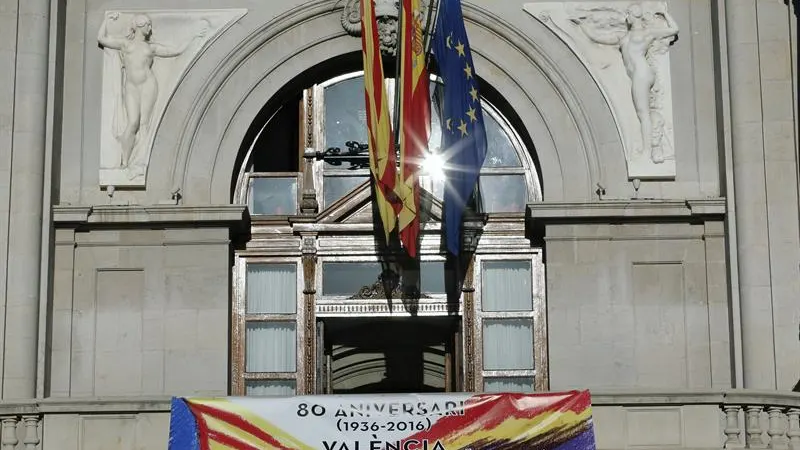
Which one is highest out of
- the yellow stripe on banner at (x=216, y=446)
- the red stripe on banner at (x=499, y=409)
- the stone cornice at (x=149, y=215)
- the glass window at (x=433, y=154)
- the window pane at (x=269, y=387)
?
the glass window at (x=433, y=154)

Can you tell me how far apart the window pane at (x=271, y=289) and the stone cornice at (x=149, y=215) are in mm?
947

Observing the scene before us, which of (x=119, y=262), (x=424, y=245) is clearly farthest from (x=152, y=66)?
(x=424, y=245)

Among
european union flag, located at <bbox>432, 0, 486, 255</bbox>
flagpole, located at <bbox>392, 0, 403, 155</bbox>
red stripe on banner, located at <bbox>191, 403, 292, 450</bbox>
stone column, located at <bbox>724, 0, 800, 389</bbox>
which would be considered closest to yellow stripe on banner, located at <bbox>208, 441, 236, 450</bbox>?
red stripe on banner, located at <bbox>191, 403, 292, 450</bbox>

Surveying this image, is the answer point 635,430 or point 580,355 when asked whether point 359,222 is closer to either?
point 580,355

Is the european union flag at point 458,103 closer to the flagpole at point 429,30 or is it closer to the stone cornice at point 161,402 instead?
the flagpole at point 429,30

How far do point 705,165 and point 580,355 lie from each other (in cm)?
308

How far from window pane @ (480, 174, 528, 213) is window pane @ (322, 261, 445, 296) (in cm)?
113

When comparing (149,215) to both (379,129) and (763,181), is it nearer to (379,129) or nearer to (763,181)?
(379,129)

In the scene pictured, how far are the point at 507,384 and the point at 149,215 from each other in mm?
5201

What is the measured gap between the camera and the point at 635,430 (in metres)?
19.4

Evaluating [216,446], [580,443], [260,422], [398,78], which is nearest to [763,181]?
[580,443]

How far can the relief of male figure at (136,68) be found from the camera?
2194cm

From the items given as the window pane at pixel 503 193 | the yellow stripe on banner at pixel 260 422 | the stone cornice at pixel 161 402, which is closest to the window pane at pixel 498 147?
the window pane at pixel 503 193

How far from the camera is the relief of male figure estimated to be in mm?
21938
